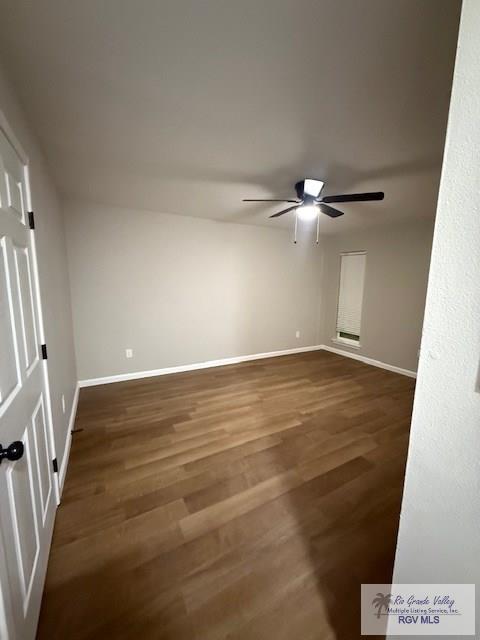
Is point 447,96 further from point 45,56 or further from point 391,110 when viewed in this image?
point 45,56

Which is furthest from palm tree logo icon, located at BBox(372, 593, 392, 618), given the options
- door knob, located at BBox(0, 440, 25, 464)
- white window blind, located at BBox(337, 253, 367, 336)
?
white window blind, located at BBox(337, 253, 367, 336)

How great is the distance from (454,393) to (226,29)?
149cm

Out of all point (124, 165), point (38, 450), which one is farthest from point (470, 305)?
point (124, 165)

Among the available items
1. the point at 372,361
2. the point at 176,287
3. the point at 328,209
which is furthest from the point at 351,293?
the point at 176,287

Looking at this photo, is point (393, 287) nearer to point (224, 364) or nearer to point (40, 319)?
point (224, 364)

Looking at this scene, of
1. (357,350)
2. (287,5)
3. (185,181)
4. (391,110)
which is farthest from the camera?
(357,350)

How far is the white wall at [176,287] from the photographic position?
3354 millimetres

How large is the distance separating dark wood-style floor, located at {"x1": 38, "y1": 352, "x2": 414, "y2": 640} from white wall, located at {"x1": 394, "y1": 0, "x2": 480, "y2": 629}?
84 cm

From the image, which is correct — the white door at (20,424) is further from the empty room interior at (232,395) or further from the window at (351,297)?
the window at (351,297)

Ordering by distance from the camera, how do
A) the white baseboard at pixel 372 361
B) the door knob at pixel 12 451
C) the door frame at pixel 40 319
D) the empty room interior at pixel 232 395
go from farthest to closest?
1. the white baseboard at pixel 372 361
2. the door frame at pixel 40 319
3. the door knob at pixel 12 451
4. the empty room interior at pixel 232 395

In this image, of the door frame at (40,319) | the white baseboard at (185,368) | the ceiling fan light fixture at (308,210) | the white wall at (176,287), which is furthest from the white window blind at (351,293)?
the door frame at (40,319)

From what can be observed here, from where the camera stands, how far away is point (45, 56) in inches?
44.4

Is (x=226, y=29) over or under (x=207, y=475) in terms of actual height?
over
